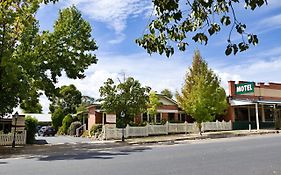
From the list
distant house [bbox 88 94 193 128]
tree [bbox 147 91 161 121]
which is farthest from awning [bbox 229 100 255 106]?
tree [bbox 147 91 161 121]

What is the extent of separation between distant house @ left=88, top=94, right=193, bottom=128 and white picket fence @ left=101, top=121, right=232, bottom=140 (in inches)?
153

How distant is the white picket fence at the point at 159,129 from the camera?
31562 mm

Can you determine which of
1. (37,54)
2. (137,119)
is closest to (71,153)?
(37,54)

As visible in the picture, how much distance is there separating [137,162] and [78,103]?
59.0 m

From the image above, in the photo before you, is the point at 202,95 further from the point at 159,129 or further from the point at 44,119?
the point at 44,119

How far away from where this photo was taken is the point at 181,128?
36938 mm

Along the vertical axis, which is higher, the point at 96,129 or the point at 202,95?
the point at 202,95

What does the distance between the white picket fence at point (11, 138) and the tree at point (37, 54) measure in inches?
95.5

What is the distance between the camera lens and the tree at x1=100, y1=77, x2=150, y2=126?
105 ft

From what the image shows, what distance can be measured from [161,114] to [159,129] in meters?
6.44

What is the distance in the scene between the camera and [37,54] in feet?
89.1

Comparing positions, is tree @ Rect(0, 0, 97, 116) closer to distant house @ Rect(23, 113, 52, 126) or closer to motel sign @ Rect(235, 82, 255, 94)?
motel sign @ Rect(235, 82, 255, 94)

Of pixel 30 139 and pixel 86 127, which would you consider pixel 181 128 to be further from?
pixel 30 139

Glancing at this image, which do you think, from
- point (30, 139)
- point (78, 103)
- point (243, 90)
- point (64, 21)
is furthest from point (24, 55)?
point (78, 103)
